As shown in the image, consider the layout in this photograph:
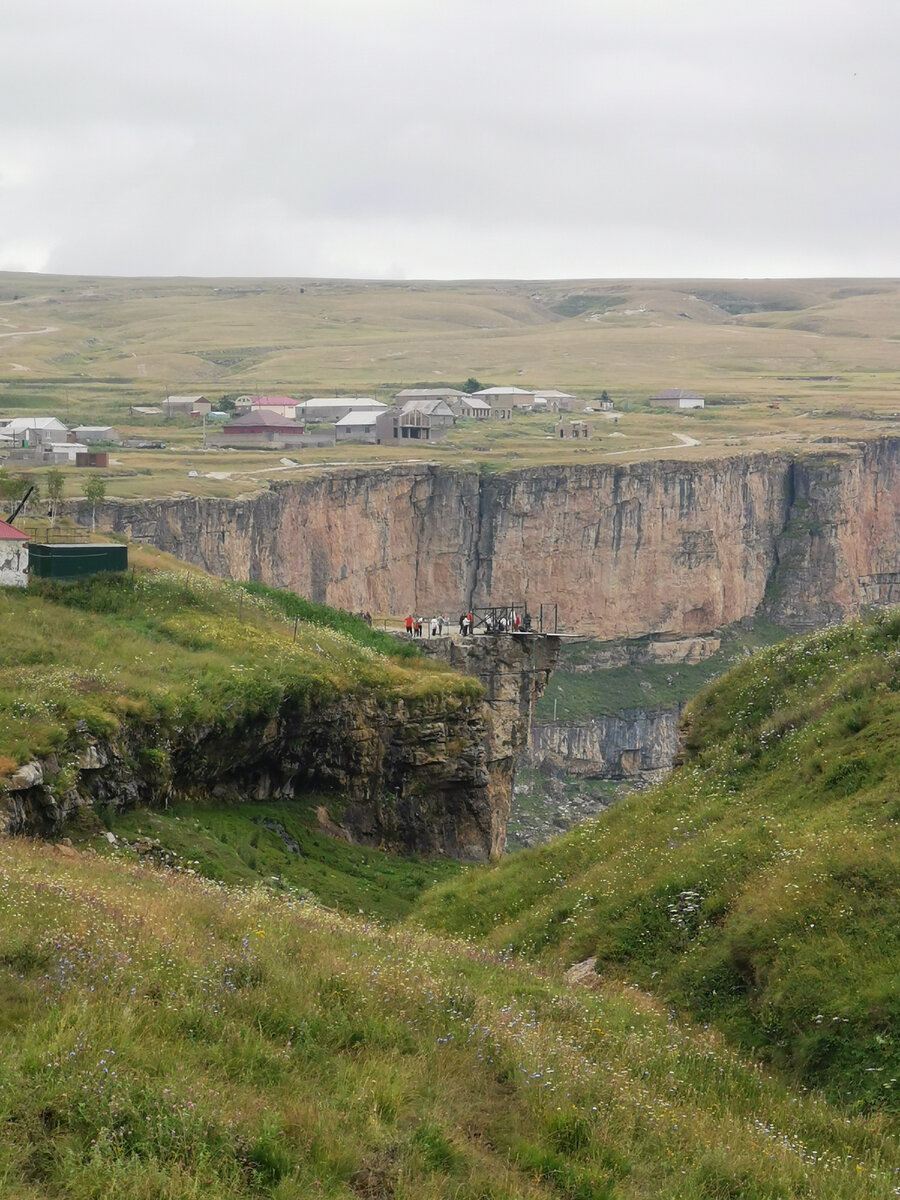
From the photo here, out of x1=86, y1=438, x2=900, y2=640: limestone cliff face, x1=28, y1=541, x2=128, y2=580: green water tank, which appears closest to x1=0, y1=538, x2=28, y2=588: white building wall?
x1=28, y1=541, x2=128, y2=580: green water tank

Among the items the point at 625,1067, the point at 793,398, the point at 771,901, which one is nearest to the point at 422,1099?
the point at 625,1067

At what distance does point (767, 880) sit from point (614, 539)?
78.0m

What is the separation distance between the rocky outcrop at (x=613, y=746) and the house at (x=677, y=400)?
40.4 m

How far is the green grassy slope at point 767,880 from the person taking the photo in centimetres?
1328

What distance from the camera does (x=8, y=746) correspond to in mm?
20734

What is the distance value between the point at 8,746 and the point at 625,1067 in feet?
39.4

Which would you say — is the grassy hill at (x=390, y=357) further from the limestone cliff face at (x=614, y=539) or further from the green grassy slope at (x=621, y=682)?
the green grassy slope at (x=621, y=682)

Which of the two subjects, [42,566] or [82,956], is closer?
[82,956]

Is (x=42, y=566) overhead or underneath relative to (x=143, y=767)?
overhead

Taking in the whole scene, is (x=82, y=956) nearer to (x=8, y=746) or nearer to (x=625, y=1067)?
(x=625, y=1067)

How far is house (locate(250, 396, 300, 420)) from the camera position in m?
107

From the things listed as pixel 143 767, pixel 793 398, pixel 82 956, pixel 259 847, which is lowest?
pixel 259 847

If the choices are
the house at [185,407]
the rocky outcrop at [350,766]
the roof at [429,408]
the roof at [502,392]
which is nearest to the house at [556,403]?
the roof at [502,392]

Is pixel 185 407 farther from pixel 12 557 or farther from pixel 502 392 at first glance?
pixel 12 557
